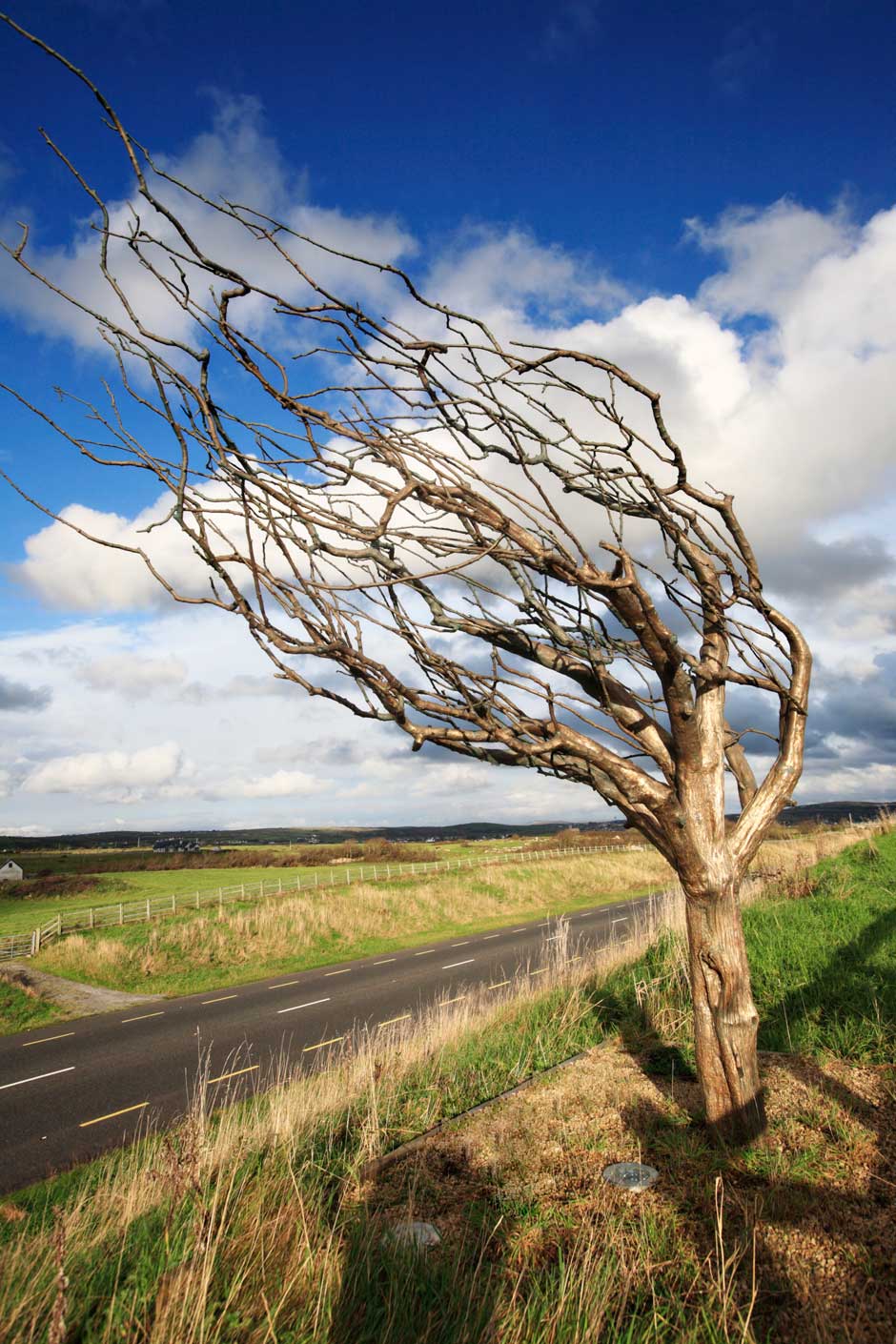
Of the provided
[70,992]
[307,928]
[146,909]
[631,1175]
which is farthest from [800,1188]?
[146,909]

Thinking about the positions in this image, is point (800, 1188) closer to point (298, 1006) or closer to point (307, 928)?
point (298, 1006)

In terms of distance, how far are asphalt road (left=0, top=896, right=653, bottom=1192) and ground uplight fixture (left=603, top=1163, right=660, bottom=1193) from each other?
13.6 feet

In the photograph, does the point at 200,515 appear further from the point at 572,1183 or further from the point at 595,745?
the point at 572,1183

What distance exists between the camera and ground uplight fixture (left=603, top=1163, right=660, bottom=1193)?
14.0 ft

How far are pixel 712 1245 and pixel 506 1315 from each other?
122cm

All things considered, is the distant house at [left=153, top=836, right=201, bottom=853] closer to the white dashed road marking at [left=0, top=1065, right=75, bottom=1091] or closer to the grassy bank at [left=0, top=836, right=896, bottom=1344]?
the white dashed road marking at [left=0, top=1065, right=75, bottom=1091]

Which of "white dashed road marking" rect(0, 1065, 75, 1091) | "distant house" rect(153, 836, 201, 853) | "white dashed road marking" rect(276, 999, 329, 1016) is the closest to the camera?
"white dashed road marking" rect(0, 1065, 75, 1091)

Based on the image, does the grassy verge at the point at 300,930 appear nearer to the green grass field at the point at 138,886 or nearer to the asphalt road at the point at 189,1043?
the asphalt road at the point at 189,1043

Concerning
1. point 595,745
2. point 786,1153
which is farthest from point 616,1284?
point 595,745

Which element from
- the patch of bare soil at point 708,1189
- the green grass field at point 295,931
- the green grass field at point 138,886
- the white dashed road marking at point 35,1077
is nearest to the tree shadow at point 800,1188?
the patch of bare soil at point 708,1189

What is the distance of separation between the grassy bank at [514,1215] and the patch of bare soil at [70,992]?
12491mm

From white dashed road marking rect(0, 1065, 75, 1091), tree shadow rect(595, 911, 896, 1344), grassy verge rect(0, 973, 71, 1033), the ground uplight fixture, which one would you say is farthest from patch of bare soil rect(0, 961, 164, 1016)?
Result: the ground uplight fixture

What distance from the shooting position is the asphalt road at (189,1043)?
30.5 feet

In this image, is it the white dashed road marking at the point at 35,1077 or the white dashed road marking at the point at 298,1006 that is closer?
the white dashed road marking at the point at 35,1077
